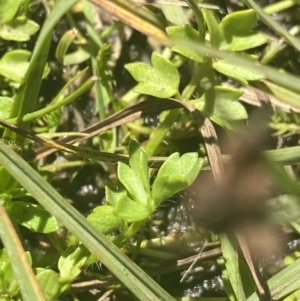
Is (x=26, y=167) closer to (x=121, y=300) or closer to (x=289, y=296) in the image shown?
(x=121, y=300)

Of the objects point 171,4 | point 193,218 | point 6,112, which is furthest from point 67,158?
point 171,4

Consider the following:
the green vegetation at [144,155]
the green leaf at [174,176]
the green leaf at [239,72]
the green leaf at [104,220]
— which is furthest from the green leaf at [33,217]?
the green leaf at [239,72]

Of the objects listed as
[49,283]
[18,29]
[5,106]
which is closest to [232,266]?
[49,283]

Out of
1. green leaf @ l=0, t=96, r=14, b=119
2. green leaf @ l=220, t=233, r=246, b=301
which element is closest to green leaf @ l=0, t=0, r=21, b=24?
green leaf @ l=0, t=96, r=14, b=119

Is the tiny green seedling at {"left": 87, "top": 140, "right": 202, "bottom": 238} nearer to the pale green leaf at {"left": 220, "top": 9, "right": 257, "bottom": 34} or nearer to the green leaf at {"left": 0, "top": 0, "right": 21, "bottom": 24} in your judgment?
the pale green leaf at {"left": 220, "top": 9, "right": 257, "bottom": 34}

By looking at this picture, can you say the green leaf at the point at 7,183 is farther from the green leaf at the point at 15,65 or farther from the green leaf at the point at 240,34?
the green leaf at the point at 240,34
